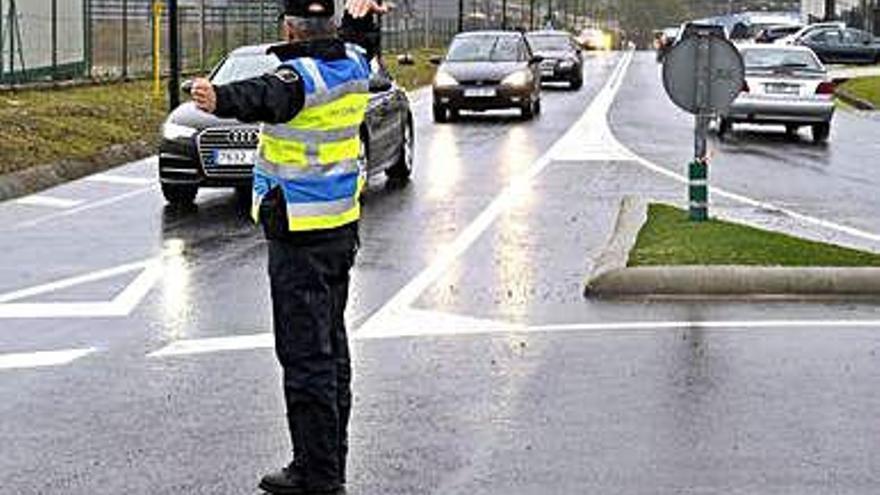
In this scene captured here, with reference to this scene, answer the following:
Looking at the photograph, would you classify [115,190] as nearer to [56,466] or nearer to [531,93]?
[56,466]

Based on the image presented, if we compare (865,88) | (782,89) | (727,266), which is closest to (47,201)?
(727,266)

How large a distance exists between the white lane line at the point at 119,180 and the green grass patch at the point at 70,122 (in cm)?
52

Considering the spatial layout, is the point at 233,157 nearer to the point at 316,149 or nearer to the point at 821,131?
the point at 316,149

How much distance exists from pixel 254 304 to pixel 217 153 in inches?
216

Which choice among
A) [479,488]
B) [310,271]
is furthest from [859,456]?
[310,271]

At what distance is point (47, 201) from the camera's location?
1612 cm

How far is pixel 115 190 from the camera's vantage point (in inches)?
677

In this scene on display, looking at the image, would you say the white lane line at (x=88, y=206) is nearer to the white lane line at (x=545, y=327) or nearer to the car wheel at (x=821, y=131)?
the white lane line at (x=545, y=327)

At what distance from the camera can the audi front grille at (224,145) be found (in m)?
15.0

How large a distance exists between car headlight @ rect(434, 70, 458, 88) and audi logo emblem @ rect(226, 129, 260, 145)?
13942 millimetres

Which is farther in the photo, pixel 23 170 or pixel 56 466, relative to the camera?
pixel 23 170

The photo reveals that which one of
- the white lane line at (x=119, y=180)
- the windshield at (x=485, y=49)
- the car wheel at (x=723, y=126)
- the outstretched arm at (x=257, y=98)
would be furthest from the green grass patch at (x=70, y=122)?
the outstretched arm at (x=257, y=98)

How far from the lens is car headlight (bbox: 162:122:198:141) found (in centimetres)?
1520

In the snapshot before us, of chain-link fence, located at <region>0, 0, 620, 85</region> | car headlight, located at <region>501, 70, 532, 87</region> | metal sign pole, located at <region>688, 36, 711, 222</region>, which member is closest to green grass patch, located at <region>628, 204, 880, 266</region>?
metal sign pole, located at <region>688, 36, 711, 222</region>
